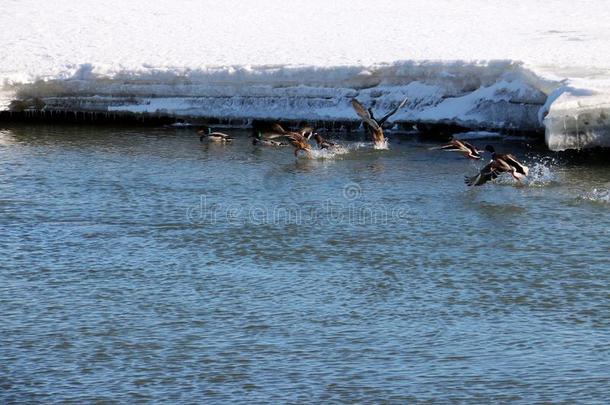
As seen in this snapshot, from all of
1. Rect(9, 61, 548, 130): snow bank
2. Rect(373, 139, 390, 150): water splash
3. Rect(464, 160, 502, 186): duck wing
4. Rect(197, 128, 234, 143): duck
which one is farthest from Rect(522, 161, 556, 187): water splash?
Rect(197, 128, 234, 143): duck

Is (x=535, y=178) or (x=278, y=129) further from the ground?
(x=278, y=129)

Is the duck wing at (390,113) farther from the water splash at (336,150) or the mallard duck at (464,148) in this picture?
the mallard duck at (464,148)

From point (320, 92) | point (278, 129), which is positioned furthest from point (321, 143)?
point (320, 92)

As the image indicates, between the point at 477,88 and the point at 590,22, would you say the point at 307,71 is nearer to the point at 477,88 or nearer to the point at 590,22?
the point at 477,88

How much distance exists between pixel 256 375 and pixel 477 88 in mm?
11628

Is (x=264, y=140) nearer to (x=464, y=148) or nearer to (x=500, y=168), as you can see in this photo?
(x=464, y=148)

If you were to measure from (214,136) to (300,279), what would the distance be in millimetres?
8023

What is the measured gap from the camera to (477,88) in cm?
1975

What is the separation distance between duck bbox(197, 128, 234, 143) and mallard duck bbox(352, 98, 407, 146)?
2319 millimetres

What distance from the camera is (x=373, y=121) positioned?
1830 centimetres

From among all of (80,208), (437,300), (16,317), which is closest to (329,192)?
(80,208)

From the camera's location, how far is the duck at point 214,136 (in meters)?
19.4

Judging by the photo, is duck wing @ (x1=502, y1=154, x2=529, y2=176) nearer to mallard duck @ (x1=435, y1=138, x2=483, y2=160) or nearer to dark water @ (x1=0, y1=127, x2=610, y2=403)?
dark water @ (x1=0, y1=127, x2=610, y2=403)

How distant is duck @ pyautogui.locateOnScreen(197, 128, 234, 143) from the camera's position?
63.7 ft
